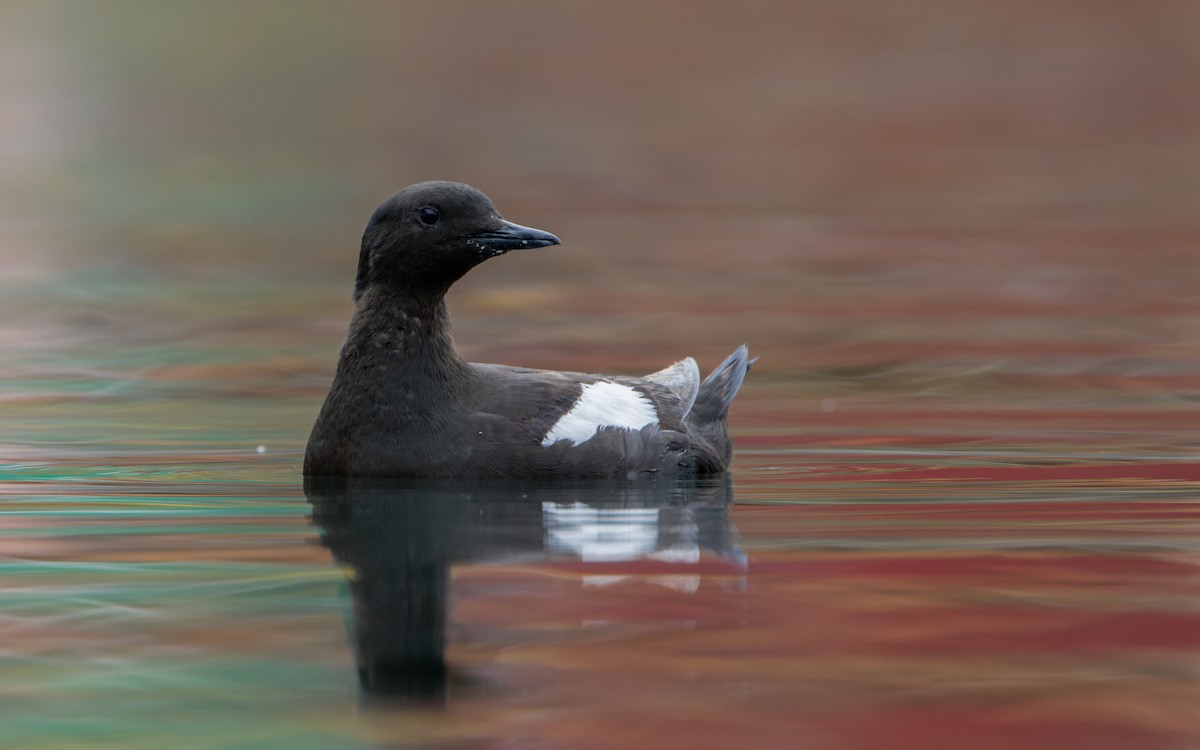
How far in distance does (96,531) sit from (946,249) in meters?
10.7

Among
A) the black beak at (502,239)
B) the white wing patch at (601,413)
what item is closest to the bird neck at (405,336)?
the black beak at (502,239)

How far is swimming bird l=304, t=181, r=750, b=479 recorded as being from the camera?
25.5ft

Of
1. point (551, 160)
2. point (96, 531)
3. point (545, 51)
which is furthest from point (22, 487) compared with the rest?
point (545, 51)

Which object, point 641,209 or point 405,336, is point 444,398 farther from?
point 641,209

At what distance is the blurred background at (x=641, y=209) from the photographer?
10.9 m

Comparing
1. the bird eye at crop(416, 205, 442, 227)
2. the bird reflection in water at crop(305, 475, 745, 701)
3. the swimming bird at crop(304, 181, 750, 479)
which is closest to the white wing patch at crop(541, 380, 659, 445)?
the swimming bird at crop(304, 181, 750, 479)

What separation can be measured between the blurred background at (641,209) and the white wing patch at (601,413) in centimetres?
111

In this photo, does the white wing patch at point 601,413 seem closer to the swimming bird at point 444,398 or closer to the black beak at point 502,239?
the swimming bird at point 444,398

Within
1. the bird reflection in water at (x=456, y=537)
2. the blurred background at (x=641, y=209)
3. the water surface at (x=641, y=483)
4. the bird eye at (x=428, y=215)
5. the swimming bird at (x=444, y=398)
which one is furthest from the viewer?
the blurred background at (x=641, y=209)

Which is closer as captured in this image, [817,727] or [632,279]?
[817,727]

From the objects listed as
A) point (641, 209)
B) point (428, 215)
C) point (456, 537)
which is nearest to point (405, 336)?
point (428, 215)

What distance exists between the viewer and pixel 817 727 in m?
4.59

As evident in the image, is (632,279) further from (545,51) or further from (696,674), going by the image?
(545,51)

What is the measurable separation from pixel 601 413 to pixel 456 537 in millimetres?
1651
